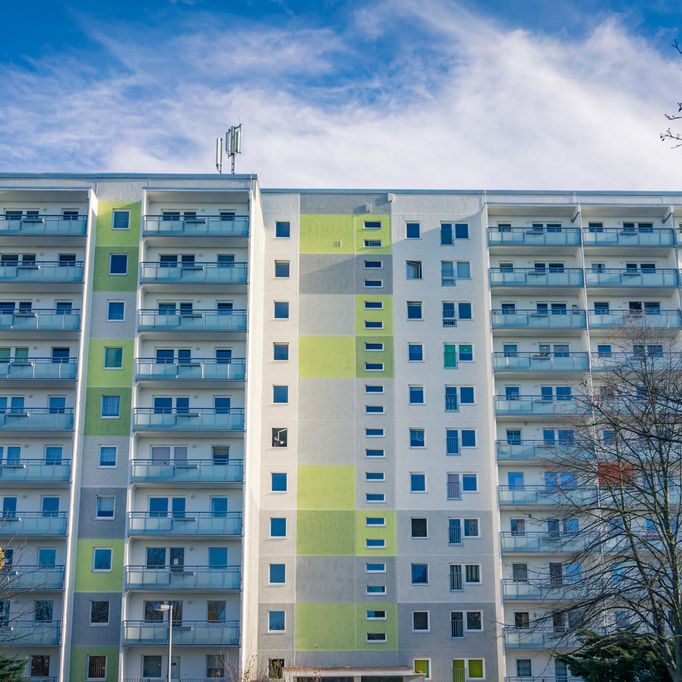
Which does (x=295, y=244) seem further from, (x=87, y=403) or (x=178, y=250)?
(x=87, y=403)

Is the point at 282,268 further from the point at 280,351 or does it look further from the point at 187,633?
the point at 187,633

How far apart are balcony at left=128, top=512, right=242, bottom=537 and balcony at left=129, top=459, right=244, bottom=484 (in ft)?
5.70

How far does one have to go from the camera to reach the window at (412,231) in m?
61.0

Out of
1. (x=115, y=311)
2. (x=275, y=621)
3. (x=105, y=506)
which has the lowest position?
(x=275, y=621)

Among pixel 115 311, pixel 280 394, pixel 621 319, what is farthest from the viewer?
pixel 621 319

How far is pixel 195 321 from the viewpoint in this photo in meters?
55.2

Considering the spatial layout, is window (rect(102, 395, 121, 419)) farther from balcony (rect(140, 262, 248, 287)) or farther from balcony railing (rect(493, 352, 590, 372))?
balcony railing (rect(493, 352, 590, 372))

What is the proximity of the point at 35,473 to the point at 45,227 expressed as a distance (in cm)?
1286

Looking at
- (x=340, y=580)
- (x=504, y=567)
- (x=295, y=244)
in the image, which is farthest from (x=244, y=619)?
(x=295, y=244)

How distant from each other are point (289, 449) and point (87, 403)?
1086 centimetres

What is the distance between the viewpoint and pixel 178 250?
188 feet

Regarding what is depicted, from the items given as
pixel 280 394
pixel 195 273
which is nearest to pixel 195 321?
pixel 195 273

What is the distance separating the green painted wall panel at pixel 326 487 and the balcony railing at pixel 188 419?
17.3ft

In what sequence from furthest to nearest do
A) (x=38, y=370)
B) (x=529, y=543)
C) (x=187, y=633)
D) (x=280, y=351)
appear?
(x=280, y=351) < (x=529, y=543) < (x=38, y=370) < (x=187, y=633)
